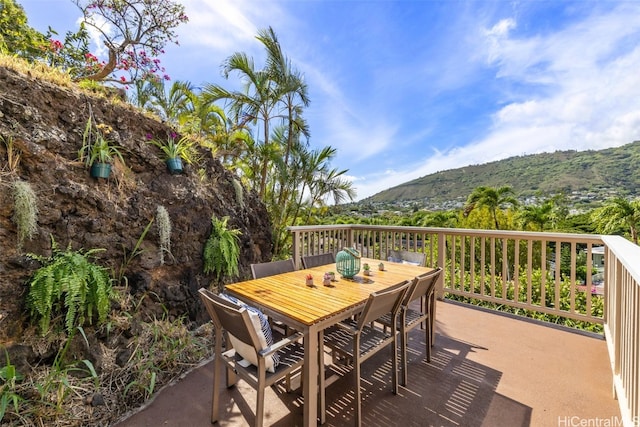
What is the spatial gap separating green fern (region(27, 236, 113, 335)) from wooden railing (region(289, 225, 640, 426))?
2.62 metres

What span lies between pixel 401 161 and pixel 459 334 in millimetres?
16180

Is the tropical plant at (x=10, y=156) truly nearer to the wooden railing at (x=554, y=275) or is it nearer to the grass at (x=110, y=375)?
the grass at (x=110, y=375)

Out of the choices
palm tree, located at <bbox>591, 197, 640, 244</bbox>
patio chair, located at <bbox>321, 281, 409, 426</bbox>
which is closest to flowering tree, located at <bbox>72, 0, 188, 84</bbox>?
patio chair, located at <bbox>321, 281, 409, 426</bbox>

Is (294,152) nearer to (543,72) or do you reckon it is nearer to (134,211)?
(134,211)

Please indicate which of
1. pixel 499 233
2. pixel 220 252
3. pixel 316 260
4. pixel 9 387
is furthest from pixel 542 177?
pixel 9 387

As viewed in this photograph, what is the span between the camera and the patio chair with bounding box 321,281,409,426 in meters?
1.75

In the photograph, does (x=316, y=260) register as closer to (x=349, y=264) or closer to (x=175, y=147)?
(x=349, y=264)

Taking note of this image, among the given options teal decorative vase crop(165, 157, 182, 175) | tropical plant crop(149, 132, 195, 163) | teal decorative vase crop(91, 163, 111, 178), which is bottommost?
teal decorative vase crop(91, 163, 111, 178)

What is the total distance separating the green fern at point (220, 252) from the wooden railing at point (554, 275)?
45.5 inches

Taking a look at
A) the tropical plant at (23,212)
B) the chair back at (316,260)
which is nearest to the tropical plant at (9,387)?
the tropical plant at (23,212)

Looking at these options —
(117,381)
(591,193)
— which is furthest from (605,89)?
(591,193)

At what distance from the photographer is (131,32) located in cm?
476

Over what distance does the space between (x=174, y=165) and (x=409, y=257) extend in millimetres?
3196

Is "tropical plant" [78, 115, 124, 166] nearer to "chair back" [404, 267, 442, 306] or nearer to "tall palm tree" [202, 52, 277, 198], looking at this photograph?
"chair back" [404, 267, 442, 306]
